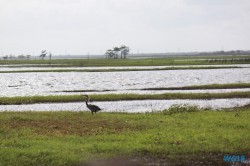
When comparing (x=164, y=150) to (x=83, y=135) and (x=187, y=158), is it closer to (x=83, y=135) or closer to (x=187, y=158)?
(x=187, y=158)

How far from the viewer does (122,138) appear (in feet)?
55.7

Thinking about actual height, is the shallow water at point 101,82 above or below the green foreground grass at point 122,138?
below

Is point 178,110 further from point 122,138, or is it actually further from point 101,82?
point 101,82

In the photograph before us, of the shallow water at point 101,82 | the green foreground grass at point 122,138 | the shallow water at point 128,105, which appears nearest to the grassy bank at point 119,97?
the shallow water at point 128,105

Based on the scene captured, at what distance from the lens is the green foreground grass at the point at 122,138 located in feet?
46.7

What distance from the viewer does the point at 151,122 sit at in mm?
21438

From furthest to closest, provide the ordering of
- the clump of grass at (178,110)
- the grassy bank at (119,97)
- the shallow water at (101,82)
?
the shallow water at (101,82)
the grassy bank at (119,97)
the clump of grass at (178,110)

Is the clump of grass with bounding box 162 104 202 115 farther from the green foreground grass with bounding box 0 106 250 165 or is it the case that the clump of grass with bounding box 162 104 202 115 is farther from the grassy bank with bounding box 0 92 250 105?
the grassy bank with bounding box 0 92 250 105

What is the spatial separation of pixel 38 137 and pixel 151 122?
7.24 m

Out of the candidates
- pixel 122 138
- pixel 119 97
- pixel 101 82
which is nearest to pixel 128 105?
pixel 119 97

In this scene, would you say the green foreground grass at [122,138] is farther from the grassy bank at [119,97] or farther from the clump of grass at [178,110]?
the grassy bank at [119,97]

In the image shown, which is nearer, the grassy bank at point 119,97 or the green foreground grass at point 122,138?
the green foreground grass at point 122,138

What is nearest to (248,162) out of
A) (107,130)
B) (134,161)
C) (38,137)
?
(134,161)

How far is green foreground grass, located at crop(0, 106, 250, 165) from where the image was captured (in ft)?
46.7
